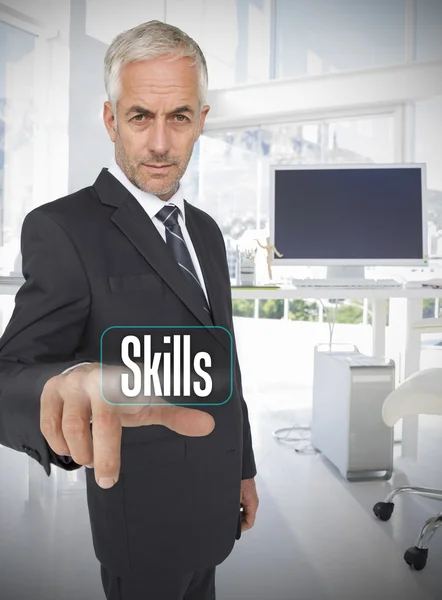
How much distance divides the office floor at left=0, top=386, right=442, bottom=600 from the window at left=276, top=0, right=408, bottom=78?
9.64 ft

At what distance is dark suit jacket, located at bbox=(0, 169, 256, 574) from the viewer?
0.69 metres

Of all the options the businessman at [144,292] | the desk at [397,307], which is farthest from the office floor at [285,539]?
the businessman at [144,292]

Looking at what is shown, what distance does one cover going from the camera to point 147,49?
0.72 meters

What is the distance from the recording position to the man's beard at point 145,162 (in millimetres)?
751

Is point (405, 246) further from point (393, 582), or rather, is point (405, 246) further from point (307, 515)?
point (393, 582)

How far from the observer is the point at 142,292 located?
0.77 meters

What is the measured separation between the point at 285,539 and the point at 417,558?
479 mm

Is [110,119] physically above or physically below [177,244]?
above

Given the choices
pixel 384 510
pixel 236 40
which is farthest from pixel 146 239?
pixel 236 40

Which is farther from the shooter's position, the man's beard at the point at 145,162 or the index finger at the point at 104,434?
the man's beard at the point at 145,162

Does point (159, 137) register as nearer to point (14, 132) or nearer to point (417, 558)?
point (417, 558)

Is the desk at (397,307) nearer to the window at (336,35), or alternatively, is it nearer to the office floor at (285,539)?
the office floor at (285,539)

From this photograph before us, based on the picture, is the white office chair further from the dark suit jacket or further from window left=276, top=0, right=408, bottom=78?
window left=276, top=0, right=408, bottom=78

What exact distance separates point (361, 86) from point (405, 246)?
1763 millimetres
